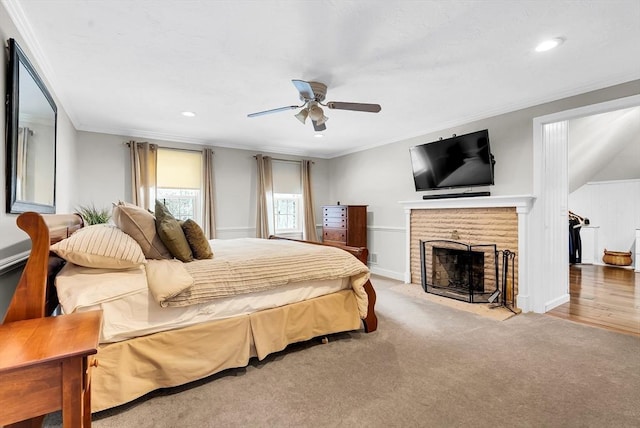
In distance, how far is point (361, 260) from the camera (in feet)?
9.86

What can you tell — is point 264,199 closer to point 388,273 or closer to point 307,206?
point 307,206

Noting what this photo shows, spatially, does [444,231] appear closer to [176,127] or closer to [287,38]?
[287,38]

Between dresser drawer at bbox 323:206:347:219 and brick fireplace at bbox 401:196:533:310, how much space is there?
1183 mm

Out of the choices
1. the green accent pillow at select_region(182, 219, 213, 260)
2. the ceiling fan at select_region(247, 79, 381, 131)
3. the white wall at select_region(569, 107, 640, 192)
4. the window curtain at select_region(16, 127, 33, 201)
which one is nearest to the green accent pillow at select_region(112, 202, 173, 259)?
the green accent pillow at select_region(182, 219, 213, 260)

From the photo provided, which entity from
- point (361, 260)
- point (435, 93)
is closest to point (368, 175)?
point (435, 93)

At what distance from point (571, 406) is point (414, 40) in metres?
2.65

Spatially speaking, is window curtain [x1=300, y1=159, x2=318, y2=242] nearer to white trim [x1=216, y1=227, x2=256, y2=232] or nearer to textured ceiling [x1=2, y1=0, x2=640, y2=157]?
white trim [x1=216, y1=227, x2=256, y2=232]

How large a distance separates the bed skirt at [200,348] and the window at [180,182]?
329 cm

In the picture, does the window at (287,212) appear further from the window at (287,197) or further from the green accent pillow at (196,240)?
the green accent pillow at (196,240)

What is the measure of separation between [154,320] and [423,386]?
6.02 feet

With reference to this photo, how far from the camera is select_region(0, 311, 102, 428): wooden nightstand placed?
887 mm

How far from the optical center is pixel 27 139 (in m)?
2.00

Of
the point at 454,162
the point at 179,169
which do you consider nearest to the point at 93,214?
the point at 179,169

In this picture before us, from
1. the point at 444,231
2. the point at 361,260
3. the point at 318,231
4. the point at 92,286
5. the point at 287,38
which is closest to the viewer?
the point at 92,286
